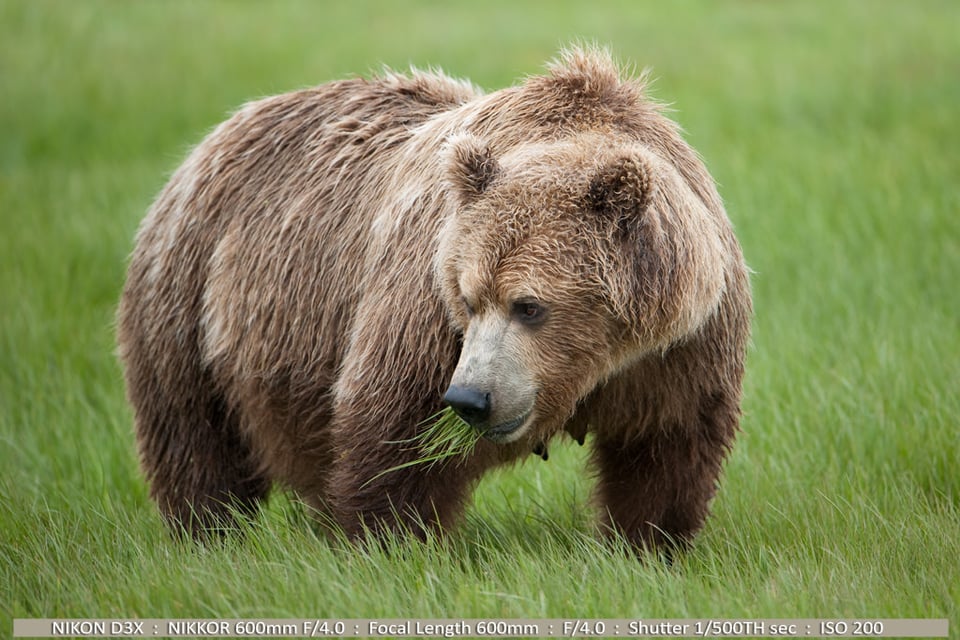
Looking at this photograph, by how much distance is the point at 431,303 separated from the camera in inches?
176

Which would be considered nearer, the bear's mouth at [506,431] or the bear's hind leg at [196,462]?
the bear's mouth at [506,431]

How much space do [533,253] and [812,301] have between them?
4899 mm

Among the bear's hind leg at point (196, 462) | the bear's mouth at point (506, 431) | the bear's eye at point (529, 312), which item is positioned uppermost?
A: the bear's eye at point (529, 312)

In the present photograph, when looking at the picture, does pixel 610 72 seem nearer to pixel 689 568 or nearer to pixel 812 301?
pixel 689 568

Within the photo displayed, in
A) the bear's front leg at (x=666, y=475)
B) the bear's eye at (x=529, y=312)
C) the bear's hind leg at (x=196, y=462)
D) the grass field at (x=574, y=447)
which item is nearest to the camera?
→ the bear's eye at (x=529, y=312)

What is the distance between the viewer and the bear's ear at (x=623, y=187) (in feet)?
13.1

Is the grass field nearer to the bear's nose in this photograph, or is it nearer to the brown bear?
the brown bear

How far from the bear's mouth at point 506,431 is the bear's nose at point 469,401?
0.12 metres

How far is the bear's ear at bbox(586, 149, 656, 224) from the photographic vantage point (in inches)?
157

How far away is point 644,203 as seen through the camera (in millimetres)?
4035

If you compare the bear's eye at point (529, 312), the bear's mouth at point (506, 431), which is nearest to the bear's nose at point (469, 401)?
the bear's mouth at point (506, 431)

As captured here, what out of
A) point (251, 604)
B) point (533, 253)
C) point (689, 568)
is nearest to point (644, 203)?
point (533, 253)

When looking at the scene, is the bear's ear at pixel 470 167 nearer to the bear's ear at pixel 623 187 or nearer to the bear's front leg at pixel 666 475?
the bear's ear at pixel 623 187

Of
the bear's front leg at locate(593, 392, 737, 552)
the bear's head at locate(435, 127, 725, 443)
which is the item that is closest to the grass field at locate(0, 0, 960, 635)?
the bear's front leg at locate(593, 392, 737, 552)
